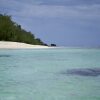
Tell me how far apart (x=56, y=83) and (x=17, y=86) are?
1113mm

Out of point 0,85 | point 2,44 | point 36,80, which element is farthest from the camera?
point 2,44

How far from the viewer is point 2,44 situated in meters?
28.5

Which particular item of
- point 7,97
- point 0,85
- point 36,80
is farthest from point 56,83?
point 7,97

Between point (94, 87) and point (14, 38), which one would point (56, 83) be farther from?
point (14, 38)

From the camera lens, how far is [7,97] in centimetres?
673

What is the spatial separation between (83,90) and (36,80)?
78.0 inches

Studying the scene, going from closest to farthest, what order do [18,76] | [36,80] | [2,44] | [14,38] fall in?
1. [36,80]
2. [18,76]
3. [2,44]
4. [14,38]

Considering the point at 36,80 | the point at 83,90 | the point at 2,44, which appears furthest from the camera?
the point at 2,44

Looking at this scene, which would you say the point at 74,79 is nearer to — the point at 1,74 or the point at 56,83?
the point at 56,83

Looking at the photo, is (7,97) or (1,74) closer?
(7,97)

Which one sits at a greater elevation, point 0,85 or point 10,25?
point 10,25

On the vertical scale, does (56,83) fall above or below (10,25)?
below

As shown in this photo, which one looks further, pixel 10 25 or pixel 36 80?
pixel 10 25

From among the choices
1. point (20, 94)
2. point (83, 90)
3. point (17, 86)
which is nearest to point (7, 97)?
point (20, 94)
